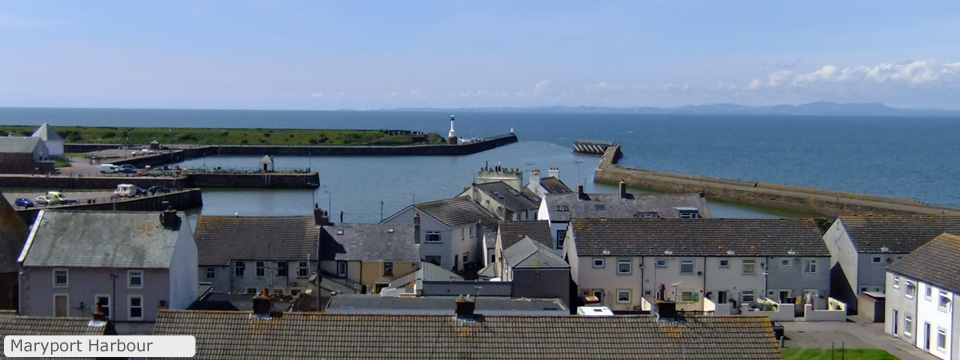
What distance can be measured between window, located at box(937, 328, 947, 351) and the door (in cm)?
2201

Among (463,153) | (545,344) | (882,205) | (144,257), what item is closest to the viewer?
(545,344)

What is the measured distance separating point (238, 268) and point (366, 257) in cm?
395

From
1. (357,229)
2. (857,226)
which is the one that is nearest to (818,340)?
(857,226)

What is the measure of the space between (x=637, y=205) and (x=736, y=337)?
21272 mm

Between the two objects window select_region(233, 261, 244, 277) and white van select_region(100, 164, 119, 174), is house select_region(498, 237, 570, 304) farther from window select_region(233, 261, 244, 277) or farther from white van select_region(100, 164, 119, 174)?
white van select_region(100, 164, 119, 174)

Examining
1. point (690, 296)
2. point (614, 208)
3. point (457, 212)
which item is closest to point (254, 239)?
point (457, 212)

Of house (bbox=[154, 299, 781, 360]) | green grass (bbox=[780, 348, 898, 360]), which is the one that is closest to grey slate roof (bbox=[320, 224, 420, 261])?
green grass (bbox=[780, 348, 898, 360])

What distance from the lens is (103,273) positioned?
2359 centimetres

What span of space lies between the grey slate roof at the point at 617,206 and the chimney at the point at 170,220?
631 inches

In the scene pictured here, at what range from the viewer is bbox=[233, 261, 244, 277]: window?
94.9 feet

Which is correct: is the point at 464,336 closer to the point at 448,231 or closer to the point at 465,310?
the point at 465,310

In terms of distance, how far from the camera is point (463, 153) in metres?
127

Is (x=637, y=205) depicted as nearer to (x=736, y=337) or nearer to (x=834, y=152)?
(x=736, y=337)

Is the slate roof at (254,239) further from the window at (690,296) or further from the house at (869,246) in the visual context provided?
the house at (869,246)
